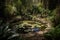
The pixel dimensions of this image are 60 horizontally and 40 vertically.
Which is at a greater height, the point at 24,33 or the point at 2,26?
the point at 2,26

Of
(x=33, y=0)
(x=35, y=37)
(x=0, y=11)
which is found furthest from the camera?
(x=33, y=0)

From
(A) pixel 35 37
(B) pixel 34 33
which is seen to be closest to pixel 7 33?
(A) pixel 35 37

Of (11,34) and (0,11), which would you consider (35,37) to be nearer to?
(11,34)

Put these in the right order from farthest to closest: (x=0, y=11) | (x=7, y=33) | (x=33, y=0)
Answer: (x=33, y=0)
(x=0, y=11)
(x=7, y=33)

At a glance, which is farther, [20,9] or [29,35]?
[20,9]

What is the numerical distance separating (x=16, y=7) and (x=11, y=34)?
322 inches

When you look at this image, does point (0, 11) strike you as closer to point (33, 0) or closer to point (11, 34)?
point (11, 34)

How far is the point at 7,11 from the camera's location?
41.1 ft

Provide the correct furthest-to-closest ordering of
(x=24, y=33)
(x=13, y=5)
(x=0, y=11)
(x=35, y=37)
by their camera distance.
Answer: (x=13, y=5)
(x=0, y=11)
(x=24, y=33)
(x=35, y=37)

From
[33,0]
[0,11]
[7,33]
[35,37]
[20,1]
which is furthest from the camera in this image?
[33,0]

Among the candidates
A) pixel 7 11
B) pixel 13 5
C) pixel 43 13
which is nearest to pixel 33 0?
pixel 43 13

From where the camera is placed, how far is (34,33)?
847 cm

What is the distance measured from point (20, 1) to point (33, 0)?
203 inches

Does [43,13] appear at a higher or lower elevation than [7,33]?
lower
